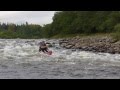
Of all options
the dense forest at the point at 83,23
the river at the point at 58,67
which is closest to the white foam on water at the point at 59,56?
the river at the point at 58,67

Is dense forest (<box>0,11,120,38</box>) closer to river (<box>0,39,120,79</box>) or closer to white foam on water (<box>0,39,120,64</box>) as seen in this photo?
white foam on water (<box>0,39,120,64</box>)

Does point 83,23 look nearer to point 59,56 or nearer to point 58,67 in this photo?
point 59,56

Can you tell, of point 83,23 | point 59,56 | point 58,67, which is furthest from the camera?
point 83,23

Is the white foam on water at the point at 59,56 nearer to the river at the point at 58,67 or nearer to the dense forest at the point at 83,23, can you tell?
the river at the point at 58,67

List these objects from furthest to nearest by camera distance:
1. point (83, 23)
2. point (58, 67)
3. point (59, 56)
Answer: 1. point (83, 23)
2. point (59, 56)
3. point (58, 67)

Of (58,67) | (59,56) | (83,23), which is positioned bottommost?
(58,67)

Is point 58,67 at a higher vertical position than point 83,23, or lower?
lower

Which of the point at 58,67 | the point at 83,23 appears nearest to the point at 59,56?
the point at 58,67

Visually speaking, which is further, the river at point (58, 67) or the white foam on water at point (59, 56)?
the white foam on water at point (59, 56)

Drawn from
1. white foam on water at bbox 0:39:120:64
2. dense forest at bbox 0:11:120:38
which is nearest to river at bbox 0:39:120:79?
white foam on water at bbox 0:39:120:64
